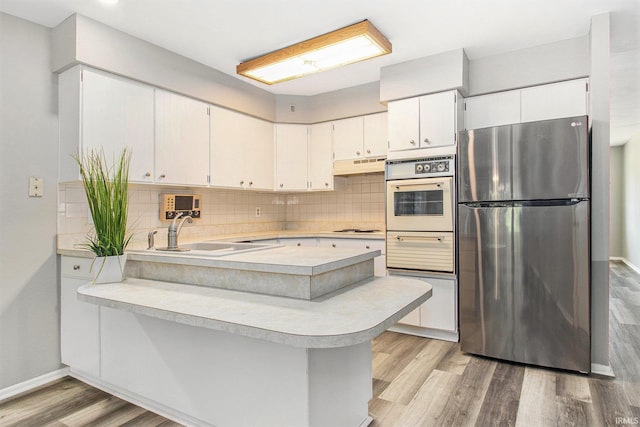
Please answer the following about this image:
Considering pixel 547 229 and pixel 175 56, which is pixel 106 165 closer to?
pixel 175 56

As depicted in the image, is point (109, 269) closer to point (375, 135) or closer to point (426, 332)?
point (426, 332)

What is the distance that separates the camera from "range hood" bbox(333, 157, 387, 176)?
385cm

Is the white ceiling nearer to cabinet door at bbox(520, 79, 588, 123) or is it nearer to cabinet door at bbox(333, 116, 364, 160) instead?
cabinet door at bbox(520, 79, 588, 123)

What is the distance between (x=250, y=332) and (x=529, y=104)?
2976mm

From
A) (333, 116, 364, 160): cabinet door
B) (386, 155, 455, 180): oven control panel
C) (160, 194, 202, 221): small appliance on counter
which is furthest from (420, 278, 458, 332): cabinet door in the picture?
(160, 194, 202, 221): small appliance on counter

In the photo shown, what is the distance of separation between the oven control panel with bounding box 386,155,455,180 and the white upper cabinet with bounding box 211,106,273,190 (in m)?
1.38

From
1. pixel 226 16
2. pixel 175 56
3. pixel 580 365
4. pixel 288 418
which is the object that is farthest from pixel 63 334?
pixel 580 365

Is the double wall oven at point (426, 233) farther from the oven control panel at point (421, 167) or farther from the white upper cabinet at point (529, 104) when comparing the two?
the white upper cabinet at point (529, 104)

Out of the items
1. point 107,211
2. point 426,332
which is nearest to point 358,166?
point 426,332

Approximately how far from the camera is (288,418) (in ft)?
5.05

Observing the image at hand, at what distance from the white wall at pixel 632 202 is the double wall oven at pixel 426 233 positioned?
5.55m

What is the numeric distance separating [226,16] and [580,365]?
11.1 ft

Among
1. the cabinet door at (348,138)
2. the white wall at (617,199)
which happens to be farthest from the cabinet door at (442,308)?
the white wall at (617,199)

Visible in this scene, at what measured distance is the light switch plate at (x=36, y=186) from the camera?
100 inches
